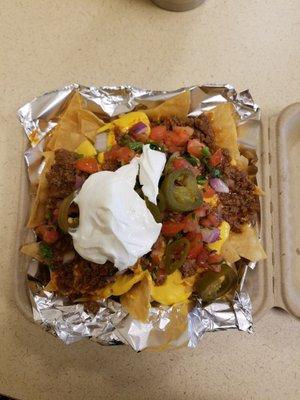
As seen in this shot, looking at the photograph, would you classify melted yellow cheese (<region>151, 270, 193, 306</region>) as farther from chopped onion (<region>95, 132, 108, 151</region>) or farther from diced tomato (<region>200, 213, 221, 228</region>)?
chopped onion (<region>95, 132, 108, 151</region>)

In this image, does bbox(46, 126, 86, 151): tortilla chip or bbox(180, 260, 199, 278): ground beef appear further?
bbox(46, 126, 86, 151): tortilla chip

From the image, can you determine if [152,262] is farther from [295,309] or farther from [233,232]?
[295,309]

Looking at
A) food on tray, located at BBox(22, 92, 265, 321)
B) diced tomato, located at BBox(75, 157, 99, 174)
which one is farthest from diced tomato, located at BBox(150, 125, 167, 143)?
diced tomato, located at BBox(75, 157, 99, 174)

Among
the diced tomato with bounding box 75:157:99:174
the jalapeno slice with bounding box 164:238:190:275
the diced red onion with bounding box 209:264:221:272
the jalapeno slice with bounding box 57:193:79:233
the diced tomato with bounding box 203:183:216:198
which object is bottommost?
the diced red onion with bounding box 209:264:221:272

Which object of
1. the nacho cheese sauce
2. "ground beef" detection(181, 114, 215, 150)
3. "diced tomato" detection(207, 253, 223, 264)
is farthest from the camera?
"ground beef" detection(181, 114, 215, 150)

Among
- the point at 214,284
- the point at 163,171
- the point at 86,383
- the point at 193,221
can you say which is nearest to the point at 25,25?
the point at 163,171

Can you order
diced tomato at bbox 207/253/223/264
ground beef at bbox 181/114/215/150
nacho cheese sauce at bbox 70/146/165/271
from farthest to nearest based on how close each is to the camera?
ground beef at bbox 181/114/215/150 < diced tomato at bbox 207/253/223/264 < nacho cheese sauce at bbox 70/146/165/271

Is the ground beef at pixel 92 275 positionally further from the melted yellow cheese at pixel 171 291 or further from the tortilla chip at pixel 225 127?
the tortilla chip at pixel 225 127

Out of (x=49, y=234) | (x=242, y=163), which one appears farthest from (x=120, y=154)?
(x=242, y=163)
